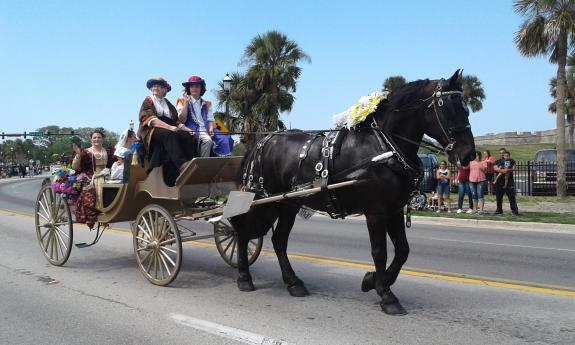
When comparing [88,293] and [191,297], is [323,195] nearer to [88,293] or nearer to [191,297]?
[191,297]

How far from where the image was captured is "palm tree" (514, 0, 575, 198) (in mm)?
19453

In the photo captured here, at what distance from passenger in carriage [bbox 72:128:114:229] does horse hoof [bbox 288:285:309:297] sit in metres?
3.35

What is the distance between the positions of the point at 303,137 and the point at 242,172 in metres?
1.03

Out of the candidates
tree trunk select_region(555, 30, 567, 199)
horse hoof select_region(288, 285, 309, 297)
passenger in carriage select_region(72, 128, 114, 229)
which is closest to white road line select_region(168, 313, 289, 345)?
horse hoof select_region(288, 285, 309, 297)

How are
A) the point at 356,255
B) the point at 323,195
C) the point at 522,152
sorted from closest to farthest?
the point at 323,195
the point at 356,255
the point at 522,152

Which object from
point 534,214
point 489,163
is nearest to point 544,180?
point 489,163

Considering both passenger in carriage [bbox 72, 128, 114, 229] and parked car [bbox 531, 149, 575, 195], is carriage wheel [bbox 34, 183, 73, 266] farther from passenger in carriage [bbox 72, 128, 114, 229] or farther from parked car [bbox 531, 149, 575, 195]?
parked car [bbox 531, 149, 575, 195]

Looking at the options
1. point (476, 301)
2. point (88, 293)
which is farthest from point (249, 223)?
point (476, 301)

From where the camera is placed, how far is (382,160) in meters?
4.99

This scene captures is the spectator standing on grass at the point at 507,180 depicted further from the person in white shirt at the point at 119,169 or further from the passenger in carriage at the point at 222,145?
the person in white shirt at the point at 119,169

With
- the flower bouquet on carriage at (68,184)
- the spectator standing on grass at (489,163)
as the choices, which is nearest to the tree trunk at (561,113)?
the spectator standing on grass at (489,163)

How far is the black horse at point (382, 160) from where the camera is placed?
16.0 feet

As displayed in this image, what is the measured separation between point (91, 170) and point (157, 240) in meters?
2.58

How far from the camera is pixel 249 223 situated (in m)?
6.41
